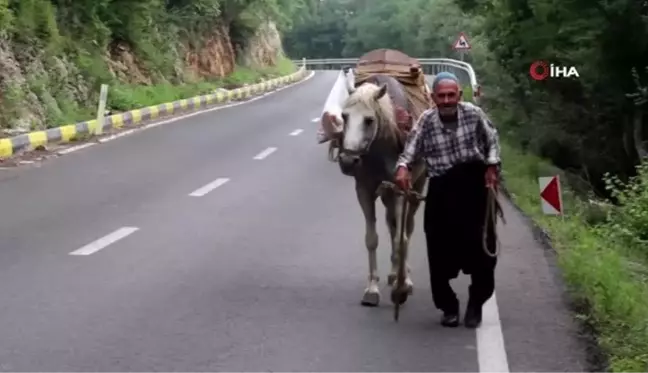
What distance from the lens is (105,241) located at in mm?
10742

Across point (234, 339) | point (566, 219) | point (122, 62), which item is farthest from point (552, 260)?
point (122, 62)

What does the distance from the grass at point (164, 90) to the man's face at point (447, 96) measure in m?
20.9

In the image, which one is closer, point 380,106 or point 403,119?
point 380,106

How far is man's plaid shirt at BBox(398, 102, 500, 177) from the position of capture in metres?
7.30

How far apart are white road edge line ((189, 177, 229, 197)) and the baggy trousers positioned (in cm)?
740

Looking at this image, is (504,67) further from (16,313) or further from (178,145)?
(16,313)

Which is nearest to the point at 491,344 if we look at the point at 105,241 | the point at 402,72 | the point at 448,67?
the point at 402,72

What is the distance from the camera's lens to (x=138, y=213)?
41.8ft

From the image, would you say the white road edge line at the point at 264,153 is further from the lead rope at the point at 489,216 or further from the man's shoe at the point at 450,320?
the lead rope at the point at 489,216

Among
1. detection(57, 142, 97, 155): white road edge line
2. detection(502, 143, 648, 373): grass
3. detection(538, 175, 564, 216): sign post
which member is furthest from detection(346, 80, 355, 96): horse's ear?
detection(57, 142, 97, 155): white road edge line

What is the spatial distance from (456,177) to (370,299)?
1.31 metres

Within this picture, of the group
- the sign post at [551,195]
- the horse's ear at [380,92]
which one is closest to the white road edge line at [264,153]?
the sign post at [551,195]

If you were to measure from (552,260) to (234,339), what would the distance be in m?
4.09
